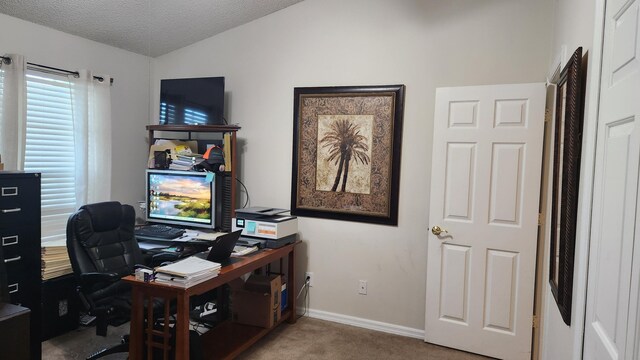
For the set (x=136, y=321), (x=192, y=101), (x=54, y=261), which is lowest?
(x=136, y=321)

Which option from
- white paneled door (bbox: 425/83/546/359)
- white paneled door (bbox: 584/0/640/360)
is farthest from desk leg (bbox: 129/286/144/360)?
white paneled door (bbox: 584/0/640/360)

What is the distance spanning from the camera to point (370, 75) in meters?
3.25

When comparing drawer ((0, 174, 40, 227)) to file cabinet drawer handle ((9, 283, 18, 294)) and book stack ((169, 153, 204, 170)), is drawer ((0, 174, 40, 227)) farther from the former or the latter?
book stack ((169, 153, 204, 170))

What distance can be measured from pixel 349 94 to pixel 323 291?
166cm

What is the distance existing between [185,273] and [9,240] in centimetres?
113

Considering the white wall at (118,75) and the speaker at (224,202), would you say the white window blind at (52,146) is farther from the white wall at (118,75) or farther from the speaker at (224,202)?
the speaker at (224,202)

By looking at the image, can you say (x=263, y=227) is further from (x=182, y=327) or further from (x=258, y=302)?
(x=182, y=327)

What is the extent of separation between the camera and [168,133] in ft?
13.1

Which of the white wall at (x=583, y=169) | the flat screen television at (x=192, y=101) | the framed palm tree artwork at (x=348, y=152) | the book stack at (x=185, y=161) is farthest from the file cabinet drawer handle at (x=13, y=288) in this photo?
the white wall at (x=583, y=169)

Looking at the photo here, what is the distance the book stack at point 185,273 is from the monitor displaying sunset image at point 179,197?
1213mm

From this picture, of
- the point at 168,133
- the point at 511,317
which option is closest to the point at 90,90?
the point at 168,133

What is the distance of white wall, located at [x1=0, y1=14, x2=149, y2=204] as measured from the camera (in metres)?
3.04

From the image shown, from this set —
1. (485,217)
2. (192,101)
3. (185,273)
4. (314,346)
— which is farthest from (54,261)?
(485,217)

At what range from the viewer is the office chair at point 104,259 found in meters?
2.50
